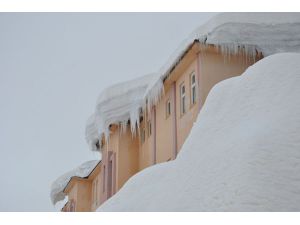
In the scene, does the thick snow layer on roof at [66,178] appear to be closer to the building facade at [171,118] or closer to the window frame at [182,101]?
the building facade at [171,118]

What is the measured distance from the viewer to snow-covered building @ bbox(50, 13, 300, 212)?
18.4 metres

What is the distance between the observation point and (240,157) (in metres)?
10.2

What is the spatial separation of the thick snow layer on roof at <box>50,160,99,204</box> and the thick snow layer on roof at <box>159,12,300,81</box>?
14.4m

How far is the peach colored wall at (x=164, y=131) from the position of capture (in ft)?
66.7

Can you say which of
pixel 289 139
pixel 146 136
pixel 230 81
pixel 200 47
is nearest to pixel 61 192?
pixel 146 136

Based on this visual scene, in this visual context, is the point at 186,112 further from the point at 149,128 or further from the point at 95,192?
the point at 95,192

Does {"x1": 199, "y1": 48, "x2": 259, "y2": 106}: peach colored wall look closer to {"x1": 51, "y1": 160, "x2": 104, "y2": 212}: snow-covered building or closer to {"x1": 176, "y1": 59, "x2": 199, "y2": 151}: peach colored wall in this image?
{"x1": 176, "y1": 59, "x2": 199, "y2": 151}: peach colored wall

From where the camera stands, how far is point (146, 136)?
23453 mm

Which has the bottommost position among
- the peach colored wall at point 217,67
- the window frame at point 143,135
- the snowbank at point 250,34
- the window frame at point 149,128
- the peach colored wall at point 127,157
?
the peach colored wall at point 127,157

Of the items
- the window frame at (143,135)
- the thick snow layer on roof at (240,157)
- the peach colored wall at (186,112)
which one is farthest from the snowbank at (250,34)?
the thick snow layer on roof at (240,157)

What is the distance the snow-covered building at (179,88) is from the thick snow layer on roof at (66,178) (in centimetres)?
723

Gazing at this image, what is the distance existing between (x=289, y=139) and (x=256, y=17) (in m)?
8.75

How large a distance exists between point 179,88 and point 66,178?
1501 centimetres

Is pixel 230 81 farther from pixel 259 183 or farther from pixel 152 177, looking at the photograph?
pixel 259 183
